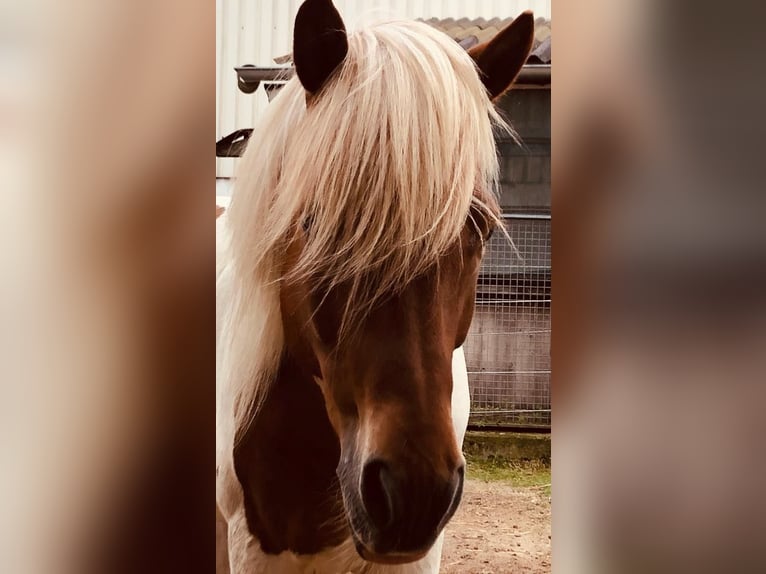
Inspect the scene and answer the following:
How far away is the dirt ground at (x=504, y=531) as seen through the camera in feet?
3.21

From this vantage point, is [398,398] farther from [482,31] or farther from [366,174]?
[482,31]

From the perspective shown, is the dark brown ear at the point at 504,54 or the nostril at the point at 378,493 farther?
the dark brown ear at the point at 504,54

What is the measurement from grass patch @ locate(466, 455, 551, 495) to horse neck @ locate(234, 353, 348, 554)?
220mm

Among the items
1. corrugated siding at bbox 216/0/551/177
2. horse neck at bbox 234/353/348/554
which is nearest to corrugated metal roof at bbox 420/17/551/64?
corrugated siding at bbox 216/0/551/177

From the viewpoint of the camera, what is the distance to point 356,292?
85cm

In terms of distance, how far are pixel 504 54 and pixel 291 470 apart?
27.3 inches

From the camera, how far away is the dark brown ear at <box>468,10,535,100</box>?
3.01 ft

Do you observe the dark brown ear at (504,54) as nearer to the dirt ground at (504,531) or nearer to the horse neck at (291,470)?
the horse neck at (291,470)

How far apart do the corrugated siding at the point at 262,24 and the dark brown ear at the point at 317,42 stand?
44 mm

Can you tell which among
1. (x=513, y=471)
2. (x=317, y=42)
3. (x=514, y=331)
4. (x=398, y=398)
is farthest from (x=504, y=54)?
(x=513, y=471)

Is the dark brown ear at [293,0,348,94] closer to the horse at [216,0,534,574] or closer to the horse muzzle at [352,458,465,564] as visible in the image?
the horse at [216,0,534,574]

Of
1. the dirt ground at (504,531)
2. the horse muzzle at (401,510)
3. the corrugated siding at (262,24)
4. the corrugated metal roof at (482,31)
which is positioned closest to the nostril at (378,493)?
the horse muzzle at (401,510)
